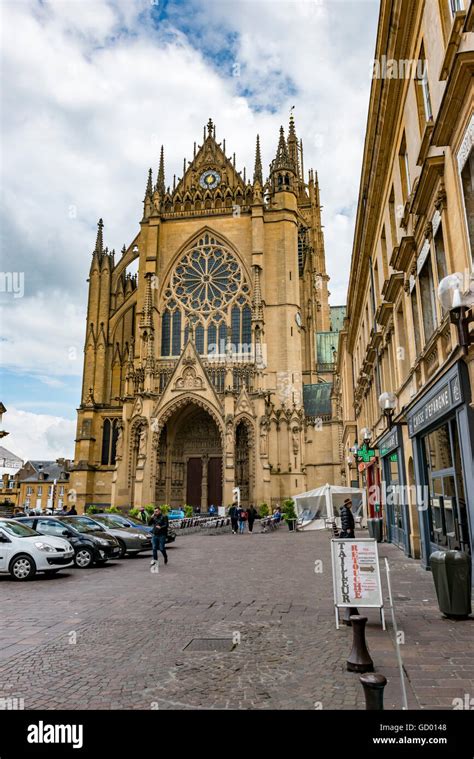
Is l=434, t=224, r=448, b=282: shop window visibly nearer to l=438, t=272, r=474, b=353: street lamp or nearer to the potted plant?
l=438, t=272, r=474, b=353: street lamp

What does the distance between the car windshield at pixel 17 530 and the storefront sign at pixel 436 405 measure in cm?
953

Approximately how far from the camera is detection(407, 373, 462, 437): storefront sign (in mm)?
8625

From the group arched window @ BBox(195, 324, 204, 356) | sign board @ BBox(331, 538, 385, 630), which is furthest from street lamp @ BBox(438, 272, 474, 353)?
arched window @ BBox(195, 324, 204, 356)

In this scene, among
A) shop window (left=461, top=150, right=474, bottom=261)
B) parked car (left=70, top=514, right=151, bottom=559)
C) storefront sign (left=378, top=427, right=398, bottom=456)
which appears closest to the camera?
shop window (left=461, top=150, right=474, bottom=261)

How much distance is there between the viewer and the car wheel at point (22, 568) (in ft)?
41.1

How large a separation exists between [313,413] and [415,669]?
1637 inches

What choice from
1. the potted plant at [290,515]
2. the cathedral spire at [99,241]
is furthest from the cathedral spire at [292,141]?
the potted plant at [290,515]

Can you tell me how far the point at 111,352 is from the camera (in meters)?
47.9

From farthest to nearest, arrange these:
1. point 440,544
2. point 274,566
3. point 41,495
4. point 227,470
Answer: point 41,495
point 227,470
point 274,566
point 440,544

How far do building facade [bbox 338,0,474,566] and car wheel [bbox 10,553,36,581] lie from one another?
897cm

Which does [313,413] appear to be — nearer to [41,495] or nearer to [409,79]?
[409,79]

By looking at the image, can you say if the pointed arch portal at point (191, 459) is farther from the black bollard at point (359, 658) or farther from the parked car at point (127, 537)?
the black bollard at point (359, 658)

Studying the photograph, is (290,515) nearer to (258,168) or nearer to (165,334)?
(165,334)
